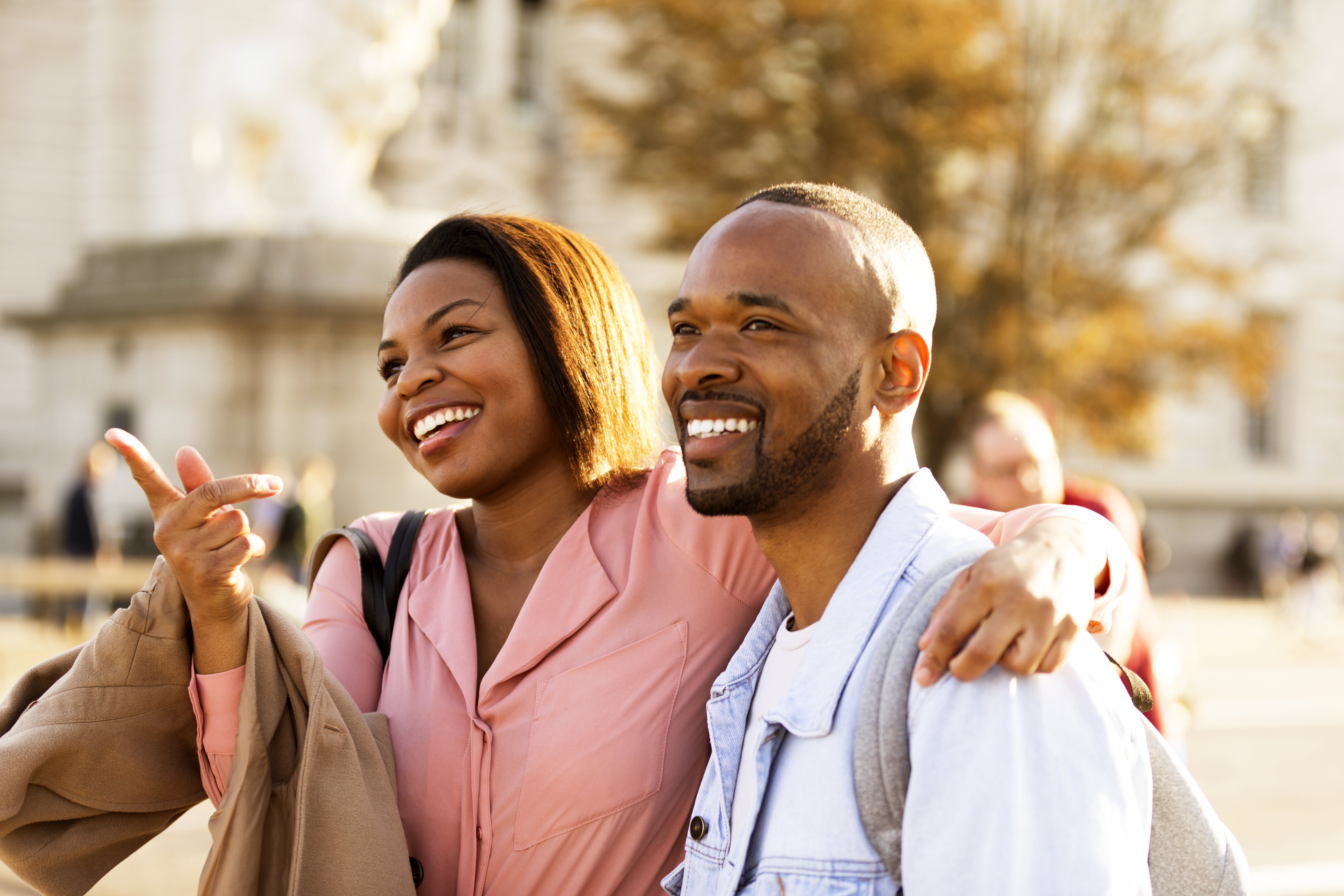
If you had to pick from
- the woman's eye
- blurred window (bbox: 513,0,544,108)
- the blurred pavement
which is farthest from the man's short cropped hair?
blurred window (bbox: 513,0,544,108)

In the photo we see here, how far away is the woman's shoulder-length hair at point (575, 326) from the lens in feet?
8.24

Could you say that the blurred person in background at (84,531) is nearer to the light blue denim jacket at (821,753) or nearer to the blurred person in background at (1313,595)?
the light blue denim jacket at (821,753)

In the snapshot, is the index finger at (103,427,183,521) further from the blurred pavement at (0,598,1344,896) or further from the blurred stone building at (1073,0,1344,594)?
the blurred stone building at (1073,0,1344,594)

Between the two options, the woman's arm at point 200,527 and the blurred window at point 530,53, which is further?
the blurred window at point 530,53

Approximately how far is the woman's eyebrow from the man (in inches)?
21.2

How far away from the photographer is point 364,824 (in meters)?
2.16

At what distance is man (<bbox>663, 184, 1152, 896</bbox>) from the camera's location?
171 centimetres

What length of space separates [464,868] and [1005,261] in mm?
17305

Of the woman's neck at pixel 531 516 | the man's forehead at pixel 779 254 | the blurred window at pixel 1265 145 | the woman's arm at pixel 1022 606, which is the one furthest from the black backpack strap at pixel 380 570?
the blurred window at pixel 1265 145

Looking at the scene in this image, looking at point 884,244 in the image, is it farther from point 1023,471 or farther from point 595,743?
point 1023,471

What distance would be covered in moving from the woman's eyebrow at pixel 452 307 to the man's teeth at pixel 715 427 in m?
0.68

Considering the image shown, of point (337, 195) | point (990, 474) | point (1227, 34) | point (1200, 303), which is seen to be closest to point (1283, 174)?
point (1200, 303)

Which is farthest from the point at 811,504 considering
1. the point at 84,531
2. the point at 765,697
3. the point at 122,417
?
the point at 84,531

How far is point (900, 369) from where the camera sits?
1960 mm
